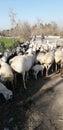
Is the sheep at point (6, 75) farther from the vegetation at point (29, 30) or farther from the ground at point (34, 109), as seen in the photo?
the vegetation at point (29, 30)

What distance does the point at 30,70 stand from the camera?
46.1ft

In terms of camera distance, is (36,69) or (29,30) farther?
(29,30)

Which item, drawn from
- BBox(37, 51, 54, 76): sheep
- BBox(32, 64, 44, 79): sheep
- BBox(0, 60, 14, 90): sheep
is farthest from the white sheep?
BBox(37, 51, 54, 76): sheep

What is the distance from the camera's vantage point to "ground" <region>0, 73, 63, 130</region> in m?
7.95

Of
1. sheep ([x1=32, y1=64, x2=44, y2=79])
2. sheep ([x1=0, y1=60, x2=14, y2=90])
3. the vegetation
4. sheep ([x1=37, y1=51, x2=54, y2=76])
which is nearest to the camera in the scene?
sheep ([x1=0, y1=60, x2=14, y2=90])

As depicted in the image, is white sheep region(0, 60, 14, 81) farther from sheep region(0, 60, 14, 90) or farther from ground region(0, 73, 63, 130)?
ground region(0, 73, 63, 130)

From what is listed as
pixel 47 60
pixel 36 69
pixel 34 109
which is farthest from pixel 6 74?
pixel 47 60

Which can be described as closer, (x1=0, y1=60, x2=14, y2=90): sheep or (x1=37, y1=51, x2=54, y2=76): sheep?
(x1=0, y1=60, x2=14, y2=90): sheep

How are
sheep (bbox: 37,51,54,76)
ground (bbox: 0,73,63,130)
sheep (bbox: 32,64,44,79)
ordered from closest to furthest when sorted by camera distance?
ground (bbox: 0,73,63,130) < sheep (bbox: 32,64,44,79) < sheep (bbox: 37,51,54,76)

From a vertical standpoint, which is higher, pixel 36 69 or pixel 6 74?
pixel 6 74

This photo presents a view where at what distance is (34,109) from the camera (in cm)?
917

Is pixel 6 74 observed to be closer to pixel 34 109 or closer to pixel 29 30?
pixel 34 109

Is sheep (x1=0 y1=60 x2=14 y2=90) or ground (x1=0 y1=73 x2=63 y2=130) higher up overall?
sheep (x1=0 y1=60 x2=14 y2=90)

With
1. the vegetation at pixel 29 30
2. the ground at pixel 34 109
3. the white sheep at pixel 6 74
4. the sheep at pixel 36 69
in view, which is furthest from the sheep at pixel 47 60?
the vegetation at pixel 29 30
